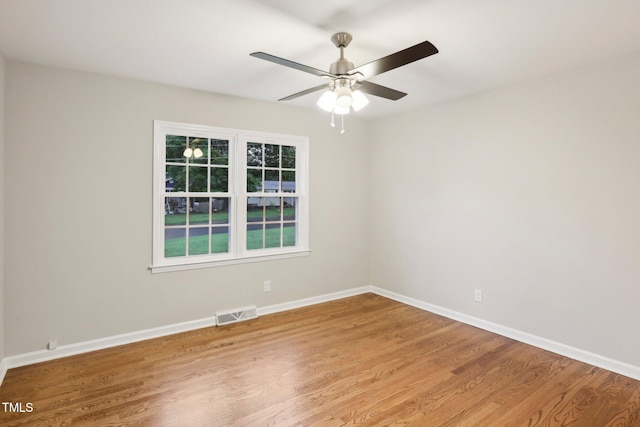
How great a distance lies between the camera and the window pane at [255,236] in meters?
4.24

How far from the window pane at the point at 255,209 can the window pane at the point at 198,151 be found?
27.0 inches

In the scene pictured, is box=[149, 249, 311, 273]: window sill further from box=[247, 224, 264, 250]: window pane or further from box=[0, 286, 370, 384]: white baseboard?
box=[0, 286, 370, 384]: white baseboard

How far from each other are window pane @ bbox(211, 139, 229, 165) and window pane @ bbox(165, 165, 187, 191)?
1.16 feet

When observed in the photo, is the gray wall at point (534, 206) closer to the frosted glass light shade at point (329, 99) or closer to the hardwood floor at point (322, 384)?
the hardwood floor at point (322, 384)

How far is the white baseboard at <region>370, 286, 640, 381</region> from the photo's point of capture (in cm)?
281

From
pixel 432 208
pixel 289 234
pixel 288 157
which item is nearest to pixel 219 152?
pixel 288 157

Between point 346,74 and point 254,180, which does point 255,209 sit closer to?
point 254,180

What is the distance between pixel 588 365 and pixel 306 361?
2.38 meters

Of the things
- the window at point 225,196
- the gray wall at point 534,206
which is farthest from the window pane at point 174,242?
the gray wall at point 534,206

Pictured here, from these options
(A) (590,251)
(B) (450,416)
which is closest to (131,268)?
(B) (450,416)

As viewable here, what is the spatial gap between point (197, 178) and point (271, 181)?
909mm

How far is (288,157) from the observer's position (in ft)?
14.7

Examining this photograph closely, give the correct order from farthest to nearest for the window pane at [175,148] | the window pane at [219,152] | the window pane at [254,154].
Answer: the window pane at [254,154] → the window pane at [219,152] → the window pane at [175,148]

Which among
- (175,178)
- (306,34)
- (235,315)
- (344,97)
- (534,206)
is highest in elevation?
(306,34)
